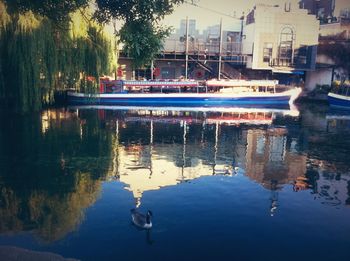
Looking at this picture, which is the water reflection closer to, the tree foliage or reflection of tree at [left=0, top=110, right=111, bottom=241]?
reflection of tree at [left=0, top=110, right=111, bottom=241]

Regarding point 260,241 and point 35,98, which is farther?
point 35,98

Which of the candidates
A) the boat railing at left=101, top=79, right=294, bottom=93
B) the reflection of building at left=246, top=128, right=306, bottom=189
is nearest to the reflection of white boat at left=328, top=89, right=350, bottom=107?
the boat railing at left=101, top=79, right=294, bottom=93

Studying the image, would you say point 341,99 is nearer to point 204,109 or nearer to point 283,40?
point 283,40

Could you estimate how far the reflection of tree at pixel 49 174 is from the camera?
11562 mm

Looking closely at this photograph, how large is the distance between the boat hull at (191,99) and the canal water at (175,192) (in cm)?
1559

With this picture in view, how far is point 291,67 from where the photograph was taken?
167 ft

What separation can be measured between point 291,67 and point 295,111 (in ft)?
40.8

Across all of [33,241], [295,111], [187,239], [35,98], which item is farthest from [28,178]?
[295,111]

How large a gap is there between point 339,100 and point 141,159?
32667 mm

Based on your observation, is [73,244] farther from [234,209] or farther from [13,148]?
[13,148]

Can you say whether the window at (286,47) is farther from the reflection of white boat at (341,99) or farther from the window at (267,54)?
the reflection of white boat at (341,99)

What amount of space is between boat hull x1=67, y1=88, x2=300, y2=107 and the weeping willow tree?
42.0 ft

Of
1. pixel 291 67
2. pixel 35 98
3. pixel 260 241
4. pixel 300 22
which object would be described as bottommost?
pixel 260 241

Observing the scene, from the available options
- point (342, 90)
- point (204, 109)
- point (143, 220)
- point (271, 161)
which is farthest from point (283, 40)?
point (143, 220)
